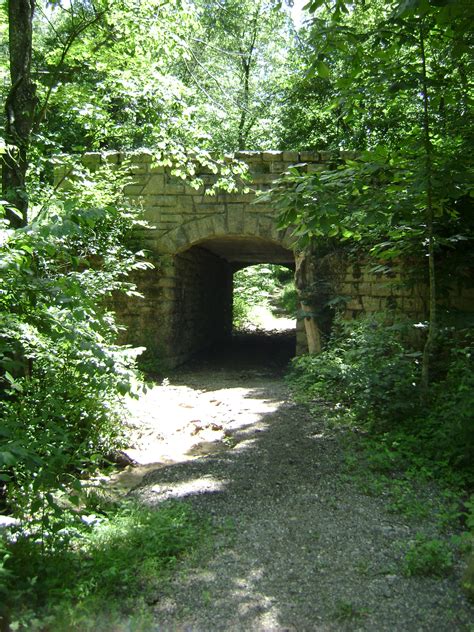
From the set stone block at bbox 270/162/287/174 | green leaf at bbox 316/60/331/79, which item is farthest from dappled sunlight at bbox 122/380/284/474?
stone block at bbox 270/162/287/174

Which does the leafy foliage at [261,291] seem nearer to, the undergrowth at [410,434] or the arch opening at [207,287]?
the arch opening at [207,287]

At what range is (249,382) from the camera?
766 cm

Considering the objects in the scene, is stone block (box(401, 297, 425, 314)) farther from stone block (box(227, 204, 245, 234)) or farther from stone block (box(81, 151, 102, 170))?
stone block (box(81, 151, 102, 170))

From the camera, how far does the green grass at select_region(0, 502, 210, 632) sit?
216 cm

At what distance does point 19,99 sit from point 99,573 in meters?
3.53

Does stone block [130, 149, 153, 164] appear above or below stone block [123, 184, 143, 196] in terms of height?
above

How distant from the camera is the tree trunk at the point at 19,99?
13.4ft

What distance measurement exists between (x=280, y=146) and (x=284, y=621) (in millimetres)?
13019

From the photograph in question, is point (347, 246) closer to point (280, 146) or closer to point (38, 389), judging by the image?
point (38, 389)

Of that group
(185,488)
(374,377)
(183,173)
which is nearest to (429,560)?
(185,488)

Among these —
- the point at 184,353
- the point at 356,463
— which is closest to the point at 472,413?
the point at 356,463

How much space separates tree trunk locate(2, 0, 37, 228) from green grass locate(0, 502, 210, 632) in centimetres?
246

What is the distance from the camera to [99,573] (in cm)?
247

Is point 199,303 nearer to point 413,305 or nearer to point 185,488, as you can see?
point 413,305
